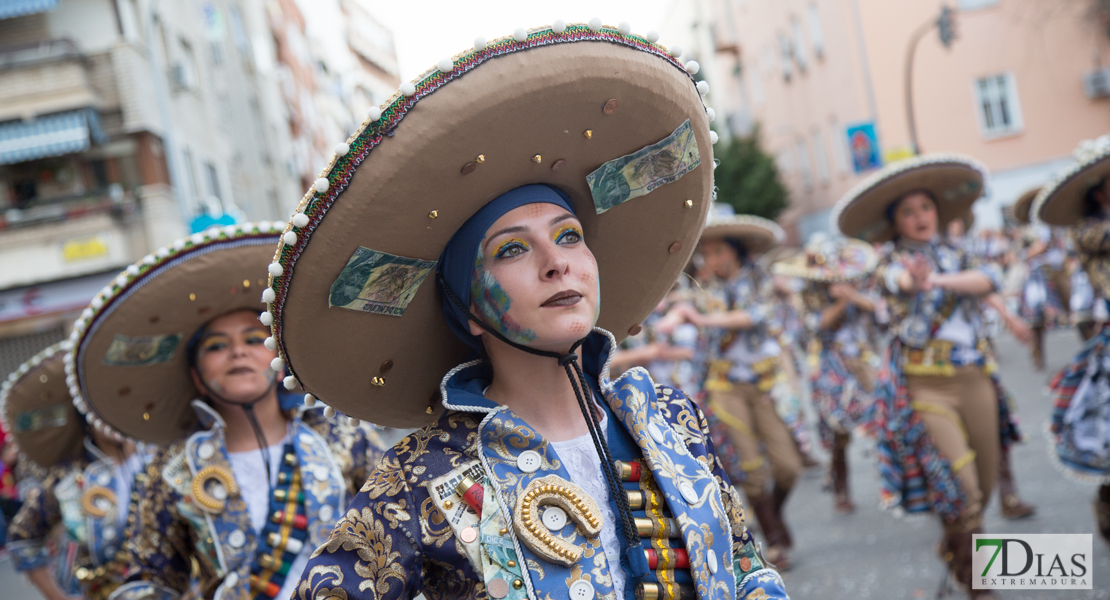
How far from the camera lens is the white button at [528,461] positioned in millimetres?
2007

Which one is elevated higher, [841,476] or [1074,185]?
[1074,185]

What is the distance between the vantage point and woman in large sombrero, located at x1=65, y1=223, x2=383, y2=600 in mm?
3273

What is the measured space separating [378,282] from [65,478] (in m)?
5.45

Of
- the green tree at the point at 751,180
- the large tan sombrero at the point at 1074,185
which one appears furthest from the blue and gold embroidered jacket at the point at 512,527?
the green tree at the point at 751,180

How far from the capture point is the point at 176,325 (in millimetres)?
3467

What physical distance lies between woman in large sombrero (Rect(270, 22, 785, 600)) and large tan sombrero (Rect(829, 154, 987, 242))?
3.30 metres

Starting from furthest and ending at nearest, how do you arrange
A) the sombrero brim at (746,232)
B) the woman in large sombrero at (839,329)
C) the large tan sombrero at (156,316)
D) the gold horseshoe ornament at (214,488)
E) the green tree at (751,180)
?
the green tree at (751,180) < the woman in large sombrero at (839,329) < the sombrero brim at (746,232) < the gold horseshoe ornament at (214,488) < the large tan sombrero at (156,316)

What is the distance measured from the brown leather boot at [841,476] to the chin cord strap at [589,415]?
5.82 meters

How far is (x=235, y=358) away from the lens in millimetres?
3553

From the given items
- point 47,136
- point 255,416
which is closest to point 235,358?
point 255,416

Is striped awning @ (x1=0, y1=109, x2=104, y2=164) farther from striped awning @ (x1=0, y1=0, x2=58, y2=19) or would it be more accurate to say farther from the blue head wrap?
the blue head wrap

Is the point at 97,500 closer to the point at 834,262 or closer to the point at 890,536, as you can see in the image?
the point at 890,536

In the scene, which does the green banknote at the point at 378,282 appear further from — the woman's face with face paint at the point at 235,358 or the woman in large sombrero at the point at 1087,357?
the woman in large sombrero at the point at 1087,357

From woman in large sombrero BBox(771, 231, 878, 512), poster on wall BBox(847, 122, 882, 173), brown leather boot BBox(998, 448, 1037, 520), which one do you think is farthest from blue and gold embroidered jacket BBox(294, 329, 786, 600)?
poster on wall BBox(847, 122, 882, 173)
